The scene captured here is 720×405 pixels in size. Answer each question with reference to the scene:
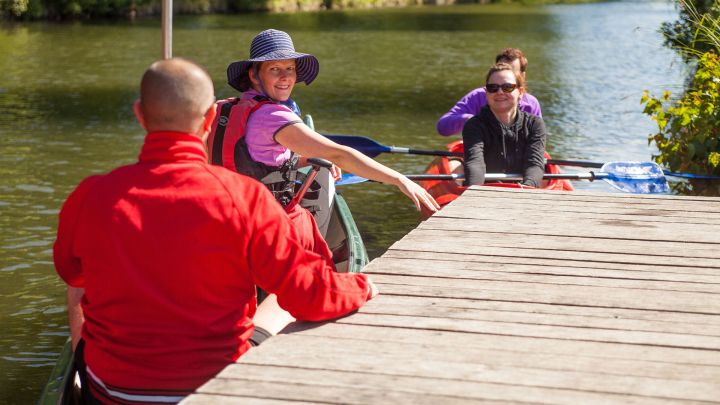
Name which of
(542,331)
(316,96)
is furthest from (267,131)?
(316,96)

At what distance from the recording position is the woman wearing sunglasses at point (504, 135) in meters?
6.62

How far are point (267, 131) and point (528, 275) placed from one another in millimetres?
1368

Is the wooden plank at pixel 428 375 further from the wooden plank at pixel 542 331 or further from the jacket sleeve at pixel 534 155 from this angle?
the jacket sleeve at pixel 534 155

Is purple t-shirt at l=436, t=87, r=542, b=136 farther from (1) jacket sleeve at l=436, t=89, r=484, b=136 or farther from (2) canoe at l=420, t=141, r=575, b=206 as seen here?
(2) canoe at l=420, t=141, r=575, b=206

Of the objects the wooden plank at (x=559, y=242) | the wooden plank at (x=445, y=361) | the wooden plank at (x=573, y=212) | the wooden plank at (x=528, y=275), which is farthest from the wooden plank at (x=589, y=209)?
the wooden plank at (x=445, y=361)

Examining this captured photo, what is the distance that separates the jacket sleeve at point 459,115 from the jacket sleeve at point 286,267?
470 centimetres

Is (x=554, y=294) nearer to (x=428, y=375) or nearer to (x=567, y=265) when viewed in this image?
(x=567, y=265)

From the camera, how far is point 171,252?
9.25 ft

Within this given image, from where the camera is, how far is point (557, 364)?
2.94 meters

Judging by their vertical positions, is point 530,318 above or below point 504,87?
below

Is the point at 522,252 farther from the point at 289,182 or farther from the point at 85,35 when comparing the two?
the point at 85,35

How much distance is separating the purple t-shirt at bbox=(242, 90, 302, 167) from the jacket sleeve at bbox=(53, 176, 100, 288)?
156 cm

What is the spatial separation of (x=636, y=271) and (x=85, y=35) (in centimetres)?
2554

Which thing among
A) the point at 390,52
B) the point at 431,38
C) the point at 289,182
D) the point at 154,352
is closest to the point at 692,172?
the point at 289,182
